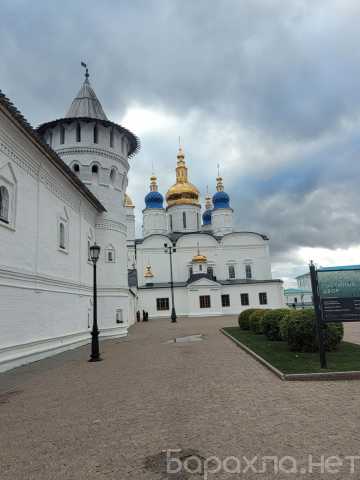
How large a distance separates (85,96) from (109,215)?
739cm

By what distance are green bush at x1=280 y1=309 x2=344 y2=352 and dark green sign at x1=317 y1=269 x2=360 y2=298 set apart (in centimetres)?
229

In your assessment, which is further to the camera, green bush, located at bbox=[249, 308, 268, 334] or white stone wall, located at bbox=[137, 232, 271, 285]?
white stone wall, located at bbox=[137, 232, 271, 285]

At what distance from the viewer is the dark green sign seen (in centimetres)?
855

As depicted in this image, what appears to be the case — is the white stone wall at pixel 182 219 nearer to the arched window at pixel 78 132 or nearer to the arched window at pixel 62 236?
the arched window at pixel 78 132

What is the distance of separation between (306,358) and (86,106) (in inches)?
699

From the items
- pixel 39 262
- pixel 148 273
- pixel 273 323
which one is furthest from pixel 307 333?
pixel 148 273

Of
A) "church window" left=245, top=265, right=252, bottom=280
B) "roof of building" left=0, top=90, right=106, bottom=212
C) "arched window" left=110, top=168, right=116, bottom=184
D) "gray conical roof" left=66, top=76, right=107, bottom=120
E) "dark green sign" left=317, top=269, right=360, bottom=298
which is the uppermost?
"gray conical roof" left=66, top=76, right=107, bottom=120

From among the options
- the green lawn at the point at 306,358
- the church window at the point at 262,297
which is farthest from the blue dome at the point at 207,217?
the green lawn at the point at 306,358

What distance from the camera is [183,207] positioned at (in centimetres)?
5447

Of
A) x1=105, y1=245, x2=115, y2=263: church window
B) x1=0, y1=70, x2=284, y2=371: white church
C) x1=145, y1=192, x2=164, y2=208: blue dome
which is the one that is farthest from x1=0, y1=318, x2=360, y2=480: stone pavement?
x1=145, y1=192, x2=164, y2=208: blue dome

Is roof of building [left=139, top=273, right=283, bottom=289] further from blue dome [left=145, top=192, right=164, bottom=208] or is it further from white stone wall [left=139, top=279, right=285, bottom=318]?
blue dome [left=145, top=192, right=164, bottom=208]

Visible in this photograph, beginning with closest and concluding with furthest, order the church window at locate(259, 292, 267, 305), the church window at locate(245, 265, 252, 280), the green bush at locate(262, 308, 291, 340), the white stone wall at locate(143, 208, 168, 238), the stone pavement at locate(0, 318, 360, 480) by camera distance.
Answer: the stone pavement at locate(0, 318, 360, 480), the green bush at locate(262, 308, 291, 340), the church window at locate(259, 292, 267, 305), the church window at locate(245, 265, 252, 280), the white stone wall at locate(143, 208, 168, 238)

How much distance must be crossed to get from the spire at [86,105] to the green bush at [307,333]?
51.2 feet

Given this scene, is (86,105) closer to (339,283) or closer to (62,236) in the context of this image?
(62,236)
